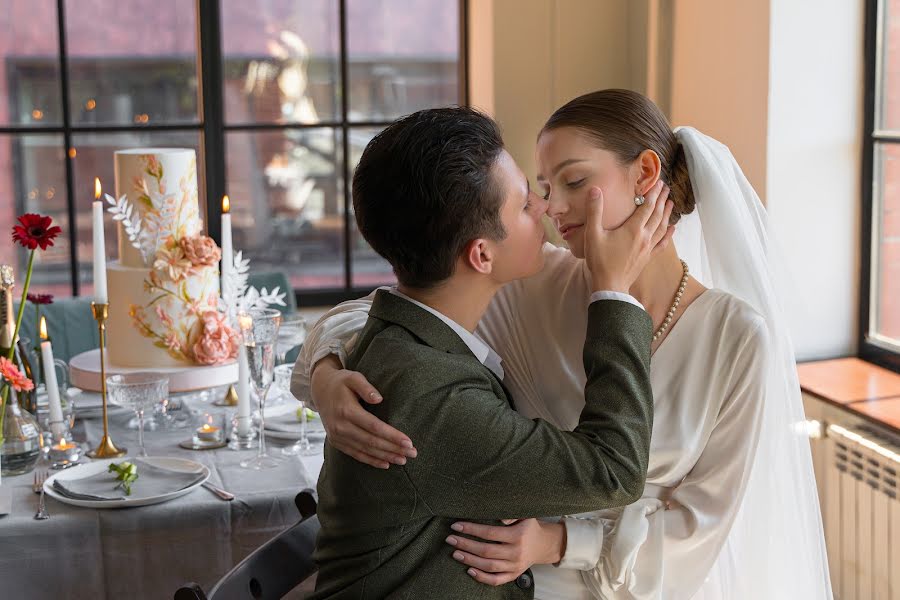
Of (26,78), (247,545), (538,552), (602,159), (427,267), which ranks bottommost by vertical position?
(247,545)

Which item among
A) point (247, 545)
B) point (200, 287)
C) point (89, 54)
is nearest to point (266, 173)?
point (89, 54)

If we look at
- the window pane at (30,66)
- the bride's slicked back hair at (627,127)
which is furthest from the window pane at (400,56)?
the bride's slicked back hair at (627,127)

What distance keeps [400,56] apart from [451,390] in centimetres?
321

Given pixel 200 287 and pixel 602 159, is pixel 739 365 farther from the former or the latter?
pixel 200 287

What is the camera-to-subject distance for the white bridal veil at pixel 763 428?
156 centimetres

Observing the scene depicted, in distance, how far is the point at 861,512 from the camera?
2633 mm

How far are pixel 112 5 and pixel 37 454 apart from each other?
232 centimetres

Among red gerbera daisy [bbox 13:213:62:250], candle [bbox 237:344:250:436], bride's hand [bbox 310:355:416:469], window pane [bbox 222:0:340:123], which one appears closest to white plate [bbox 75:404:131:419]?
candle [bbox 237:344:250:436]

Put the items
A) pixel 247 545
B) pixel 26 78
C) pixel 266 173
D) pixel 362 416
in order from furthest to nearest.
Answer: pixel 266 173, pixel 26 78, pixel 247 545, pixel 362 416

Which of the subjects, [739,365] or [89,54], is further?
[89,54]

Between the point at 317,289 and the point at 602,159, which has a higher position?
the point at 602,159

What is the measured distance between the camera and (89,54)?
3.94 m

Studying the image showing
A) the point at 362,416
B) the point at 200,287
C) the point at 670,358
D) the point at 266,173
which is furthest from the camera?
the point at 266,173

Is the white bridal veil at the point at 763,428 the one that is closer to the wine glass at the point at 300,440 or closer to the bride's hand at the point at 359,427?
the bride's hand at the point at 359,427
